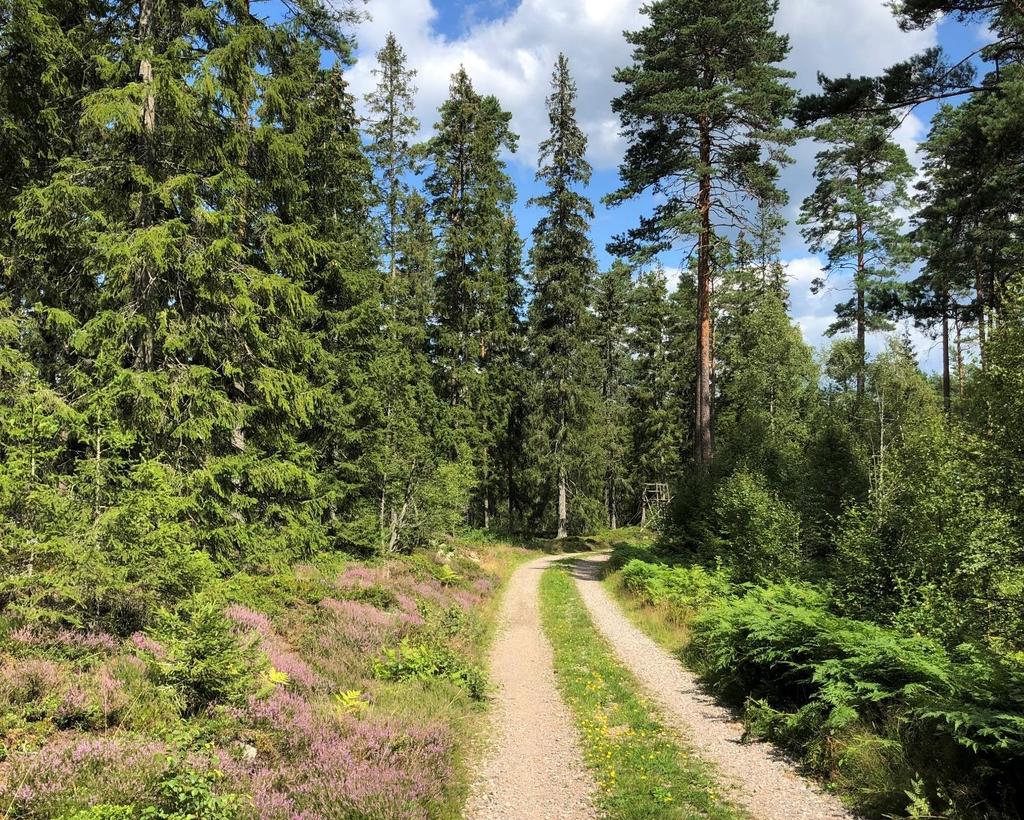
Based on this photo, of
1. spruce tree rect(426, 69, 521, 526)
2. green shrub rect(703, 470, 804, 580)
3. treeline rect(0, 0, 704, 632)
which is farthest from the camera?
spruce tree rect(426, 69, 521, 526)

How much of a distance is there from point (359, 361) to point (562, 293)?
17720 millimetres

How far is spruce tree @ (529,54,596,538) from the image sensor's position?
32.8 metres

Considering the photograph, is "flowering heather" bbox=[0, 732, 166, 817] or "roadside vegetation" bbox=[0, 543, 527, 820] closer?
"flowering heather" bbox=[0, 732, 166, 817]

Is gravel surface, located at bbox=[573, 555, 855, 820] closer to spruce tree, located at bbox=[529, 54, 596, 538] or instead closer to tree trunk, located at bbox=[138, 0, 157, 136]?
tree trunk, located at bbox=[138, 0, 157, 136]

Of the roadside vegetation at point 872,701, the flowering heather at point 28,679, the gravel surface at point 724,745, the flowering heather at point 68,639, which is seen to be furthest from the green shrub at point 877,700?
the flowering heather at point 68,639

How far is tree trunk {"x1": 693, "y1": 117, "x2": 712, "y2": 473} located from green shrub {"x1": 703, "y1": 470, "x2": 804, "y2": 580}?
3178 mm

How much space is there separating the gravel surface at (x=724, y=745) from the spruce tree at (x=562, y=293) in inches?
840

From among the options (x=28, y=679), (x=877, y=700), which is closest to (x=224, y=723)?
(x=28, y=679)

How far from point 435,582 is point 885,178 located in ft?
85.1

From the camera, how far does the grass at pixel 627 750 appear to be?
529 centimetres

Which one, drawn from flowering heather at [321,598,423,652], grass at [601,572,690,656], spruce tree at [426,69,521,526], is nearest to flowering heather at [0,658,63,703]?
flowering heather at [321,598,423,652]

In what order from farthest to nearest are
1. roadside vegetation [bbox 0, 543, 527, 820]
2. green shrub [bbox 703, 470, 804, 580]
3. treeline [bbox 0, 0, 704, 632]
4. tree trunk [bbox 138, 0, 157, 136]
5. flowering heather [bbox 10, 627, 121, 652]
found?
1. green shrub [bbox 703, 470, 804, 580]
2. tree trunk [bbox 138, 0, 157, 136]
3. treeline [bbox 0, 0, 704, 632]
4. flowering heather [bbox 10, 627, 121, 652]
5. roadside vegetation [bbox 0, 543, 527, 820]

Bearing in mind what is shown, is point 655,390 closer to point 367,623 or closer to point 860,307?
point 860,307

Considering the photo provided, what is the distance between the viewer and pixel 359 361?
18.2 metres
